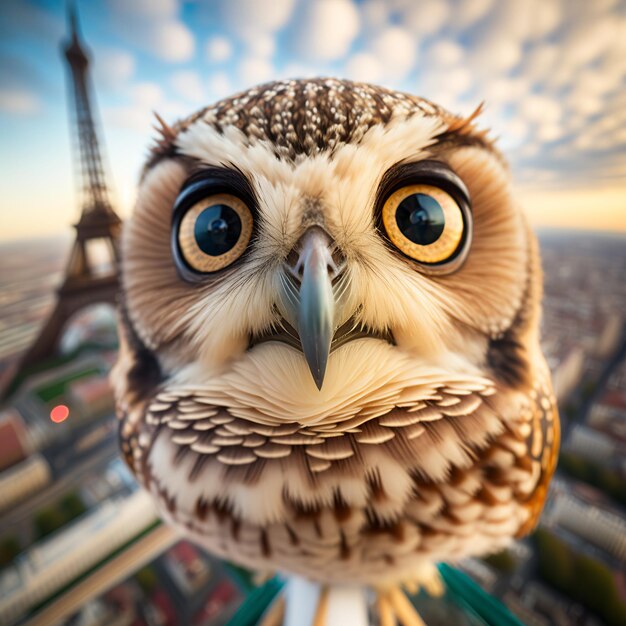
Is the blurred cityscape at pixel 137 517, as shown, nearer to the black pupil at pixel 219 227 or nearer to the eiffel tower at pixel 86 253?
the eiffel tower at pixel 86 253

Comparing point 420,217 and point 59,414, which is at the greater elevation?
point 420,217

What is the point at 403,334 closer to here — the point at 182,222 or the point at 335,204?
the point at 335,204

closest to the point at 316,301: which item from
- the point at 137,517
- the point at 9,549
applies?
the point at 137,517

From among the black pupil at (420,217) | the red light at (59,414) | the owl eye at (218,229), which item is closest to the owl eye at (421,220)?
the black pupil at (420,217)

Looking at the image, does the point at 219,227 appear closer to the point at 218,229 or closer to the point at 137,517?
the point at 218,229

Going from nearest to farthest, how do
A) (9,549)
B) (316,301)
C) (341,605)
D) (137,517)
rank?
(316,301)
(341,605)
(9,549)
(137,517)

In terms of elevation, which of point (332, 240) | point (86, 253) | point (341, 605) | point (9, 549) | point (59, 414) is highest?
point (332, 240)

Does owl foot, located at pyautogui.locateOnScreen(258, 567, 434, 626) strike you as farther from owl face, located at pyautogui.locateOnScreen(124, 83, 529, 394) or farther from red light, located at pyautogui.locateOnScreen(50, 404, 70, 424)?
red light, located at pyautogui.locateOnScreen(50, 404, 70, 424)

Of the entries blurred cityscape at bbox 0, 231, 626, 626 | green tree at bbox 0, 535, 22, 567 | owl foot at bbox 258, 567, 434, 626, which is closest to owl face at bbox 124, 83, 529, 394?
owl foot at bbox 258, 567, 434, 626
